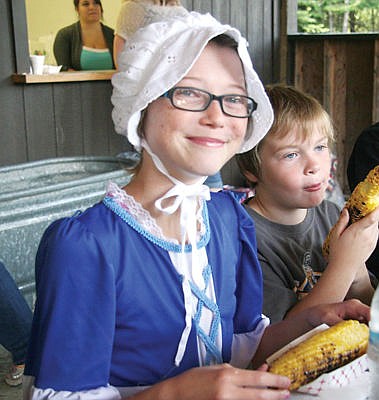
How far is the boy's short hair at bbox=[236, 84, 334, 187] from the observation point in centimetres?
176

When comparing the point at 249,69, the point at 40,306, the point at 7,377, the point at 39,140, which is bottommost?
the point at 7,377

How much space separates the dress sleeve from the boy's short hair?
0.82 meters

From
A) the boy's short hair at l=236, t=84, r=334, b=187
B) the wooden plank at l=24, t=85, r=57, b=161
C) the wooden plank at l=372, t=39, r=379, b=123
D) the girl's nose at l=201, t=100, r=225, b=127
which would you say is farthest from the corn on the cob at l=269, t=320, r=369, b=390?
the wooden plank at l=372, t=39, r=379, b=123

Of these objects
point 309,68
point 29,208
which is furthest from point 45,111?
point 309,68

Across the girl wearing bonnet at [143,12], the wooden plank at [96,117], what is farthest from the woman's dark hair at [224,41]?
the wooden plank at [96,117]

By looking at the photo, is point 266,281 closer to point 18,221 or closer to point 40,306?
point 40,306

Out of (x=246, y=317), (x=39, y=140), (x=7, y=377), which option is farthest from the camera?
(x=39, y=140)

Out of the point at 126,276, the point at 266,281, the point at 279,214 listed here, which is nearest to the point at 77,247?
the point at 126,276

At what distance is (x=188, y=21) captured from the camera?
118 cm

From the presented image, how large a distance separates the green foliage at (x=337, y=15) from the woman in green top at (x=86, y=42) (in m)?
10.3

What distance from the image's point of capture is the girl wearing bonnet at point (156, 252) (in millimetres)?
1054

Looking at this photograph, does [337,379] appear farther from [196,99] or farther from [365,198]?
[365,198]

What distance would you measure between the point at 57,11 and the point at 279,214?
304 cm

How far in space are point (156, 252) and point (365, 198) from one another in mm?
563
